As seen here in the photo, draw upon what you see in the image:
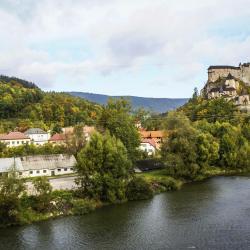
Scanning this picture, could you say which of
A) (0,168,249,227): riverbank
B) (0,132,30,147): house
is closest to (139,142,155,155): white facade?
(0,132,30,147): house

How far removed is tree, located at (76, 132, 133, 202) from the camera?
45156 mm

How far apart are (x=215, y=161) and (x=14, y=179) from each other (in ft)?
125

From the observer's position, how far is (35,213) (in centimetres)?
4006

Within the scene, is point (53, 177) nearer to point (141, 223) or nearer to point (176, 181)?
point (176, 181)

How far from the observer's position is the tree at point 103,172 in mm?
45156

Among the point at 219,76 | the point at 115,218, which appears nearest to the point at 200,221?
the point at 115,218

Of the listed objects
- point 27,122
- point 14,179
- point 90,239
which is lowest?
point 90,239

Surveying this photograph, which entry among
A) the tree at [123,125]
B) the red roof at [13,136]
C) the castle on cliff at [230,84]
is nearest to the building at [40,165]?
the tree at [123,125]

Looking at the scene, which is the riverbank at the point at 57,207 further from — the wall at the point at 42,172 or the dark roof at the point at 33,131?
the dark roof at the point at 33,131

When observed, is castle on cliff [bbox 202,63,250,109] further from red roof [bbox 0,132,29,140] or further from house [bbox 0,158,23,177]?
house [bbox 0,158,23,177]

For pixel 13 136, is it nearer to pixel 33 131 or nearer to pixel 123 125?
pixel 33 131

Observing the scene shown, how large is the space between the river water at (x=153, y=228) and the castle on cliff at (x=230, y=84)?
71.6m

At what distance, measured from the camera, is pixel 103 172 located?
4594cm

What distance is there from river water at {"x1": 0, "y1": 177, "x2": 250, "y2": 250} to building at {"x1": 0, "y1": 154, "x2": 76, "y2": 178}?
53.2 feet
